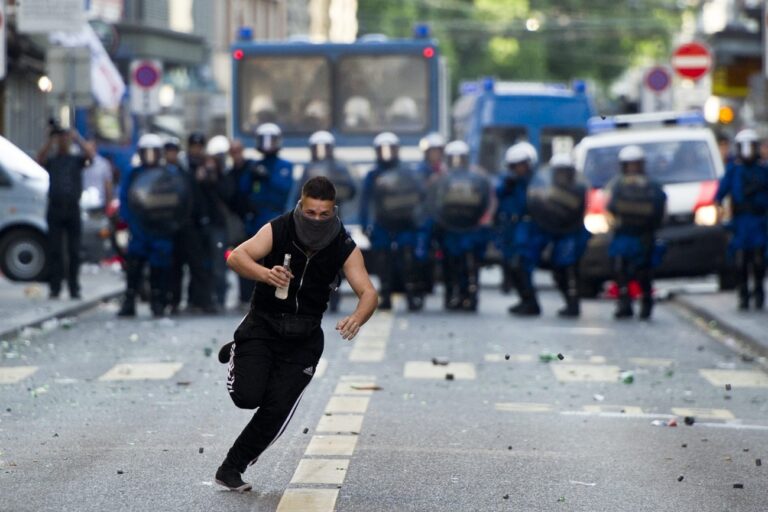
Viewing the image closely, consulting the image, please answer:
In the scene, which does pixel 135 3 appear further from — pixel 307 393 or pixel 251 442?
pixel 251 442

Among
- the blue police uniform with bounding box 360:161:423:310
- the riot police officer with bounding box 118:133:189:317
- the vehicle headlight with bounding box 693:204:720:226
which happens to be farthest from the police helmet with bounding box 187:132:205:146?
the vehicle headlight with bounding box 693:204:720:226

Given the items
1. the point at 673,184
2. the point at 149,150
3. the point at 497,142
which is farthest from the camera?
the point at 497,142

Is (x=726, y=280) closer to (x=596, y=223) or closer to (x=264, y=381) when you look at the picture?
(x=596, y=223)

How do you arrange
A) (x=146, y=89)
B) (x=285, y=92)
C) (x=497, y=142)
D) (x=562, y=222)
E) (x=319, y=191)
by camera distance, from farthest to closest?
(x=497, y=142) → (x=146, y=89) → (x=285, y=92) → (x=562, y=222) → (x=319, y=191)

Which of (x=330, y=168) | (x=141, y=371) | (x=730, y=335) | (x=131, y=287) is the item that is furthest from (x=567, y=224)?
(x=141, y=371)

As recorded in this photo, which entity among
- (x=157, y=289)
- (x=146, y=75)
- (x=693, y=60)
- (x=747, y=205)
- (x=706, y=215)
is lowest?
(x=157, y=289)

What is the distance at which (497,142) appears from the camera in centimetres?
2989

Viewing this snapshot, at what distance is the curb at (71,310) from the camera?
57.2ft

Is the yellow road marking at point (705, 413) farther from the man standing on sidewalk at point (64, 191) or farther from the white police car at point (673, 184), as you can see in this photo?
the man standing on sidewalk at point (64, 191)

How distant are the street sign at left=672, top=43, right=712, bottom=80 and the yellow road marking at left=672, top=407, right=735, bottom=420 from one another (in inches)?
640

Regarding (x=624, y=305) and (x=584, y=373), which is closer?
(x=584, y=373)

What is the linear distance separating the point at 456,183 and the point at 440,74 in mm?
4415

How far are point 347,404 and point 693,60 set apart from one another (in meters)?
17.2

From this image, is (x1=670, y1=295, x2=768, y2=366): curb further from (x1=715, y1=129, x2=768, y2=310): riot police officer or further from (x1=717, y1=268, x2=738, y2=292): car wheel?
(x1=717, y1=268, x2=738, y2=292): car wheel
